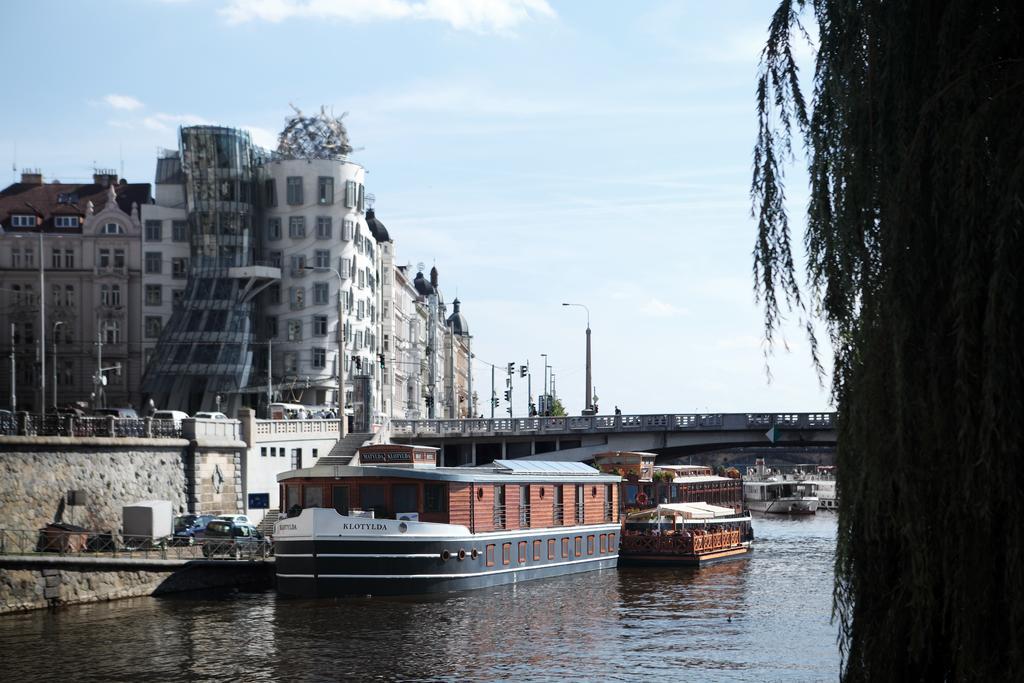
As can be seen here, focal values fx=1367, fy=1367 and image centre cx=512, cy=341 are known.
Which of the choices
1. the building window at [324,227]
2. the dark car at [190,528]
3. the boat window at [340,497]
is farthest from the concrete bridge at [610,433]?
the boat window at [340,497]

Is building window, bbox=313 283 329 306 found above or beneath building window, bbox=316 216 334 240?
beneath

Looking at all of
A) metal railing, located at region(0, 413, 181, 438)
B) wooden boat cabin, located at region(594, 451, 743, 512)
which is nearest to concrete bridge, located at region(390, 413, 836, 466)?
wooden boat cabin, located at region(594, 451, 743, 512)

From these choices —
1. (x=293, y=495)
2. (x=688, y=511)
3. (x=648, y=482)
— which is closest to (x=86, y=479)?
(x=293, y=495)

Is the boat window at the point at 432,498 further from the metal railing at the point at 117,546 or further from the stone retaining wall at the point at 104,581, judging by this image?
the metal railing at the point at 117,546

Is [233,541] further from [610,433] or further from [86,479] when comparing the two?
[610,433]

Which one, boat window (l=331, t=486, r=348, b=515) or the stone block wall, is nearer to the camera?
boat window (l=331, t=486, r=348, b=515)

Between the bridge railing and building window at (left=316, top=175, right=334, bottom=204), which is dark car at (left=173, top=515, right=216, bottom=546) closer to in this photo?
the bridge railing

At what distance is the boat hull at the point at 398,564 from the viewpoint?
46656 millimetres

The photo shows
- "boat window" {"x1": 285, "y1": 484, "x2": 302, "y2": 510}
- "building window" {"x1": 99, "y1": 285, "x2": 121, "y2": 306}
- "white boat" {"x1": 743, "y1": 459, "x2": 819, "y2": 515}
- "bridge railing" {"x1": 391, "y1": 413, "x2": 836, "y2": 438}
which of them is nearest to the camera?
"boat window" {"x1": 285, "y1": 484, "x2": 302, "y2": 510}

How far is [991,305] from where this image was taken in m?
13.1

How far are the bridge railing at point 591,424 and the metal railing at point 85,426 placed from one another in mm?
24299

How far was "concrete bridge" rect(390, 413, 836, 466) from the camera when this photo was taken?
84562 mm

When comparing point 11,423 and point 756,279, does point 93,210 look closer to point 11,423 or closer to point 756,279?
point 11,423

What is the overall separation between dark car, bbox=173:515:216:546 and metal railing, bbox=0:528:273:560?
15 centimetres
